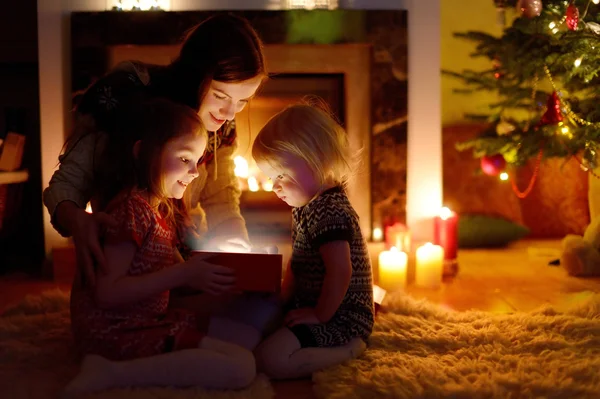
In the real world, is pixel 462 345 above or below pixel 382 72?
below

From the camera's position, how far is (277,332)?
1352 mm

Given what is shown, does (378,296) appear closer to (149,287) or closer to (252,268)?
(252,268)

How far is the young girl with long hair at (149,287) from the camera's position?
1.19 meters

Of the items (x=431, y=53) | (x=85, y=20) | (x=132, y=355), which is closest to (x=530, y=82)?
(x=431, y=53)

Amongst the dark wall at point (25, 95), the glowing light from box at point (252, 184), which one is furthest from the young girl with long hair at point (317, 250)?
the dark wall at point (25, 95)

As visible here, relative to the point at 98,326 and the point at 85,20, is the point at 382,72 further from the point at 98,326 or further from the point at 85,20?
the point at 98,326

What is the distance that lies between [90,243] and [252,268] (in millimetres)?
322

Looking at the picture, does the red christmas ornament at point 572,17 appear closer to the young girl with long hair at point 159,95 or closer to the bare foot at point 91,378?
the young girl with long hair at point 159,95

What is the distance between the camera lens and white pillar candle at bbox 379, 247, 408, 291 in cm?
210

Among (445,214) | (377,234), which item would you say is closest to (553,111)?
(445,214)

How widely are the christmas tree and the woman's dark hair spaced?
3.95 feet

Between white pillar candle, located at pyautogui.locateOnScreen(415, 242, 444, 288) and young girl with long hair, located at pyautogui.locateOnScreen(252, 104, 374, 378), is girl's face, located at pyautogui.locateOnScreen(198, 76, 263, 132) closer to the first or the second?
young girl with long hair, located at pyautogui.locateOnScreen(252, 104, 374, 378)

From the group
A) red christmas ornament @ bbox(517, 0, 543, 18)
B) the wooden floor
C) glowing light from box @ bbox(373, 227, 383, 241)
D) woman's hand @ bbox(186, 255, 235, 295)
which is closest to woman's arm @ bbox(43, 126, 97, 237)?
woman's hand @ bbox(186, 255, 235, 295)

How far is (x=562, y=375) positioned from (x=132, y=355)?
848 mm
